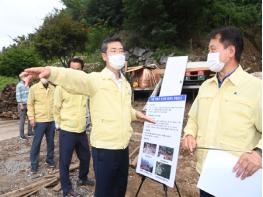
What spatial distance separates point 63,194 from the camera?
18.0 feet

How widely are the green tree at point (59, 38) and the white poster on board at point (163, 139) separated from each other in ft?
49.6

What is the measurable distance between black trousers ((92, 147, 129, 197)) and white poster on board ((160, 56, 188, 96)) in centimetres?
80

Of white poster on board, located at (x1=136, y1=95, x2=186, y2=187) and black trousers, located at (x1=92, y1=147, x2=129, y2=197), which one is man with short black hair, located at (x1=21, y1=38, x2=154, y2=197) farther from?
white poster on board, located at (x1=136, y1=95, x2=186, y2=187)

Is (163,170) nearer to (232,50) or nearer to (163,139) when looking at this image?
(163,139)

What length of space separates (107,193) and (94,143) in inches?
20.8

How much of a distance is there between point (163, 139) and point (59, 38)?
1553 cm

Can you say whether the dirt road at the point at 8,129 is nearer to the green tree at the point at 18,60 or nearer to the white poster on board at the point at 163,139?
the green tree at the point at 18,60

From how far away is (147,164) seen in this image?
4043 millimetres

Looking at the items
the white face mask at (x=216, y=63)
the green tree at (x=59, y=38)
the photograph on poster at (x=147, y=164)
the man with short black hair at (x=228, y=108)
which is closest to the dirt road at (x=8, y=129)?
the green tree at (x=59, y=38)

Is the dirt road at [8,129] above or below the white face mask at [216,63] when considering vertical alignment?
below

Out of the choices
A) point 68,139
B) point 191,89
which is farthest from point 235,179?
point 191,89

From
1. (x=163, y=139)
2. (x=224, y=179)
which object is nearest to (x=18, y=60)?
(x=163, y=139)

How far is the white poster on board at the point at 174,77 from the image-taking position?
393cm

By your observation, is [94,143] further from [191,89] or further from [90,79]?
[191,89]
